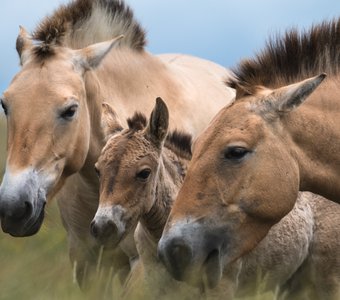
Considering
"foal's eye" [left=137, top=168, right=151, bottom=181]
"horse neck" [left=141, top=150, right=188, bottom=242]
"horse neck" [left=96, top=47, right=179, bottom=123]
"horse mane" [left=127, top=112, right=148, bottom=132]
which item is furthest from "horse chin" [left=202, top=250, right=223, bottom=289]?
"horse neck" [left=96, top=47, right=179, bottom=123]

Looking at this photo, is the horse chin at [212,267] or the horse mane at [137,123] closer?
the horse chin at [212,267]

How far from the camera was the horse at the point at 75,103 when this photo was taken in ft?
24.6

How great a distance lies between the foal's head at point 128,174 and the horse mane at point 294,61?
3.46 feet

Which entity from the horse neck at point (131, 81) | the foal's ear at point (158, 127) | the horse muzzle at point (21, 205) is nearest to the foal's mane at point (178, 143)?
the foal's ear at point (158, 127)

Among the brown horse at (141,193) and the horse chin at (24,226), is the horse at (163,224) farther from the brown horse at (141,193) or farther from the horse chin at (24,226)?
the horse chin at (24,226)

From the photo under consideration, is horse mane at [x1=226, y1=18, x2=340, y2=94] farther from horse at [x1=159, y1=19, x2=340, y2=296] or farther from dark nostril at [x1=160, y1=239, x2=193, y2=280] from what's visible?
dark nostril at [x1=160, y1=239, x2=193, y2=280]

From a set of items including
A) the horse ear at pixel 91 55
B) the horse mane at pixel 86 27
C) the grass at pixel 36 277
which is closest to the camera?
the grass at pixel 36 277

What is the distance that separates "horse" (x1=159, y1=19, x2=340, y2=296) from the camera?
5.77 m

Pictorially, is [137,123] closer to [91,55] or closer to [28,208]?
[91,55]

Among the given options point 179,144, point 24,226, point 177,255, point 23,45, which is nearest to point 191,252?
point 177,255

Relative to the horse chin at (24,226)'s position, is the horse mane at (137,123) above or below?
above

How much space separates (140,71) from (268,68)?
3000 millimetres

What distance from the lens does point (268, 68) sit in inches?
259

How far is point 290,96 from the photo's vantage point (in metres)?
5.96
